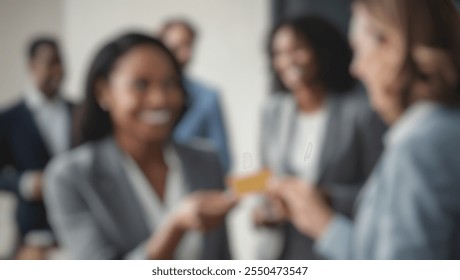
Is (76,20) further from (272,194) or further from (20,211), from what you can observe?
(272,194)

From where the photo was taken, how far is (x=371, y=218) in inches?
78.5

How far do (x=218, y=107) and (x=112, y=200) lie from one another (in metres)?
0.52

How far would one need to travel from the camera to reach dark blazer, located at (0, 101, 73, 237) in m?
2.09

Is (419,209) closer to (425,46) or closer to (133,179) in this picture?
(425,46)

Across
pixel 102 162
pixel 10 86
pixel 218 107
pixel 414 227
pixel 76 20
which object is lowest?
pixel 414 227

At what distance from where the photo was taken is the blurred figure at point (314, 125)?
205 centimetres

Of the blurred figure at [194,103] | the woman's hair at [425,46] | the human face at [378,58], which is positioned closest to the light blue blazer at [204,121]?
the blurred figure at [194,103]

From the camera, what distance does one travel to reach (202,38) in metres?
2.12

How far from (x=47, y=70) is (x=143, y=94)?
0.38 m

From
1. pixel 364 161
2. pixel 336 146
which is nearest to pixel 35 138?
pixel 336 146

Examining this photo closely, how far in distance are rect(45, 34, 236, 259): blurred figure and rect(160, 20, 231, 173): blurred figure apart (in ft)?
0.11

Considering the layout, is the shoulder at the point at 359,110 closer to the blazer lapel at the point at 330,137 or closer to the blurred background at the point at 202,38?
the blazer lapel at the point at 330,137

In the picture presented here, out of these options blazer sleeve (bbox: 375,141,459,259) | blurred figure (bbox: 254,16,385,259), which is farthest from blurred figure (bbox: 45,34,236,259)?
blazer sleeve (bbox: 375,141,459,259)

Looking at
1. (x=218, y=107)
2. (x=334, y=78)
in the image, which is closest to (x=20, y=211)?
(x=218, y=107)
